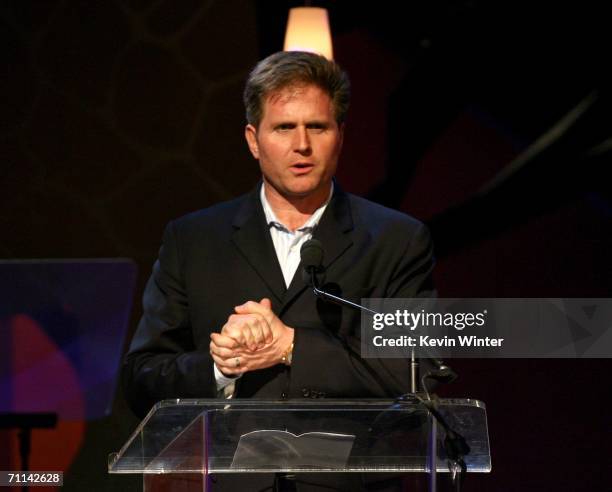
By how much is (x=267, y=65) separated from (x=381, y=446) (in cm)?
100

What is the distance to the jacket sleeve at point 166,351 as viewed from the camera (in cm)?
213

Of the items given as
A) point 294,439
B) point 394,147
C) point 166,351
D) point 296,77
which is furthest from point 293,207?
point 394,147

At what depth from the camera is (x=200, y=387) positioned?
2119 mm

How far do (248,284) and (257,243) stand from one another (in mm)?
103

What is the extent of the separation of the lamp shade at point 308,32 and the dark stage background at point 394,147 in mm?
259

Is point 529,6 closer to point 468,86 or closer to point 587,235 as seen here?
point 468,86

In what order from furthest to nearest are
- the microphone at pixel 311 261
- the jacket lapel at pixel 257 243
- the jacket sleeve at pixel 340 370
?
the jacket lapel at pixel 257 243 < the jacket sleeve at pixel 340 370 < the microphone at pixel 311 261

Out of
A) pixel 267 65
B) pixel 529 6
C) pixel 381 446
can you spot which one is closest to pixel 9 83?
pixel 267 65

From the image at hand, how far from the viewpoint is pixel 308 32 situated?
11.5ft

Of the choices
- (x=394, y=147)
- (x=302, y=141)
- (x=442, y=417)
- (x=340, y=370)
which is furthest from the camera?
(x=394, y=147)

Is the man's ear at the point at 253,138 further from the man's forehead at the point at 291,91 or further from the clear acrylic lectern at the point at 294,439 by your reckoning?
the clear acrylic lectern at the point at 294,439

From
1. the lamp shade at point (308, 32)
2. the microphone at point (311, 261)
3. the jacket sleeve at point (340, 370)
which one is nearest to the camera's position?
the microphone at point (311, 261)

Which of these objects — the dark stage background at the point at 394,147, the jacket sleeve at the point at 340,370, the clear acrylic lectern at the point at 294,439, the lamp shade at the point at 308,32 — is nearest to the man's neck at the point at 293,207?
the jacket sleeve at the point at 340,370

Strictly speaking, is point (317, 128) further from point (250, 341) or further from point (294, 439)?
point (294, 439)
